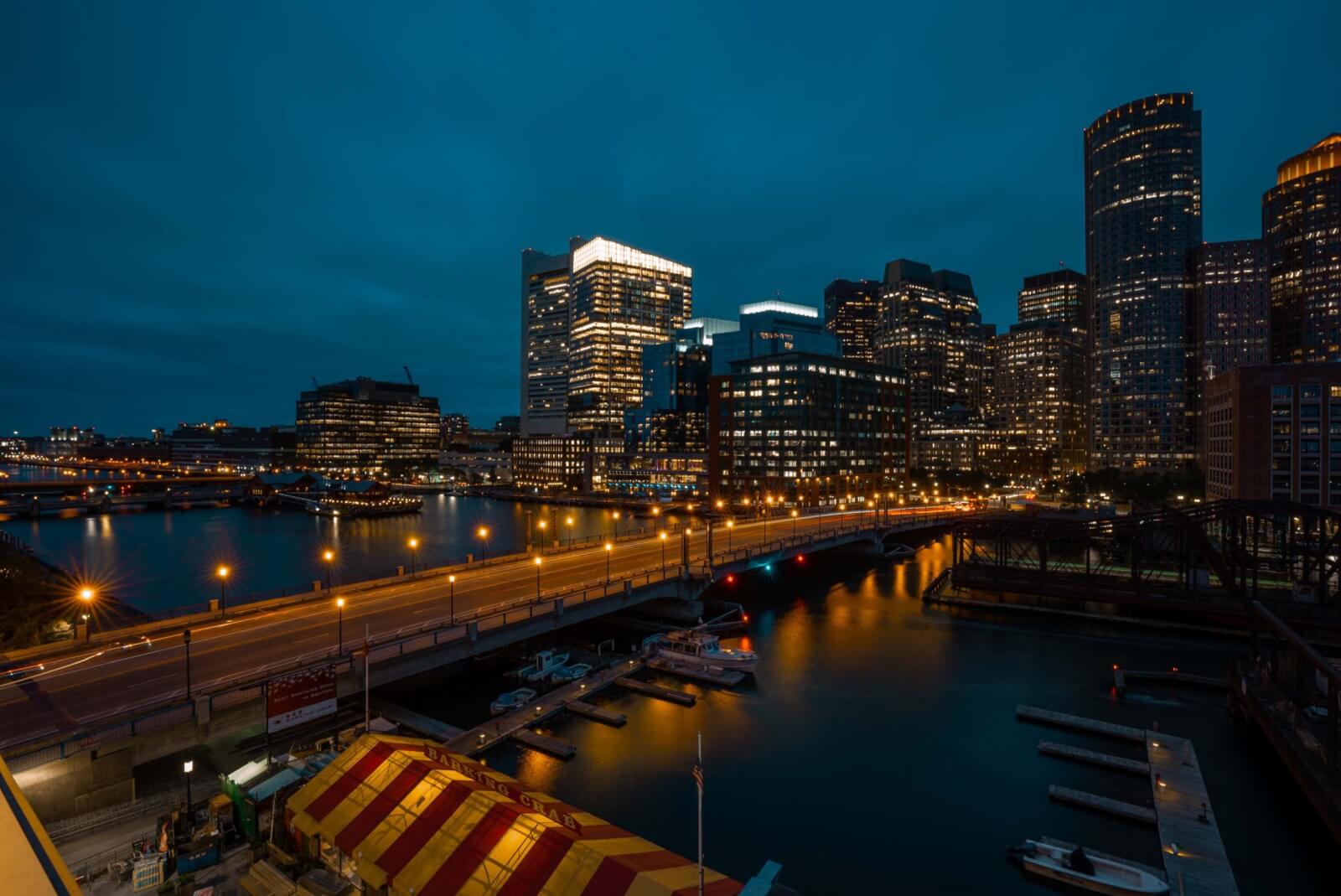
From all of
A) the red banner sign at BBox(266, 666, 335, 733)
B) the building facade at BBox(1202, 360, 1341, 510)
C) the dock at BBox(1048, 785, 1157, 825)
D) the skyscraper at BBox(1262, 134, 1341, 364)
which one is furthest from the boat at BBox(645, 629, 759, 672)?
the skyscraper at BBox(1262, 134, 1341, 364)

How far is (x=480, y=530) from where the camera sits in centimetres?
5669

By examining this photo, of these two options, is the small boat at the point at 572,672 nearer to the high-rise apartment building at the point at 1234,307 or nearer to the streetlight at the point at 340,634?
the streetlight at the point at 340,634

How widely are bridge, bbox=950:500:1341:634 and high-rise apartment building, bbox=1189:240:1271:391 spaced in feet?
454

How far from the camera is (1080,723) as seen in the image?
39.5m

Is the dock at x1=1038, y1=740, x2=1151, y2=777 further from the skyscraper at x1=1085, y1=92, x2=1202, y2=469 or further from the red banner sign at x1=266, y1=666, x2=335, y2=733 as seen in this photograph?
the skyscraper at x1=1085, y1=92, x2=1202, y2=469

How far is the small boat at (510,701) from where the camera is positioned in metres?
41.6

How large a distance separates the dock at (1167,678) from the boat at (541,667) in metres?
39.0

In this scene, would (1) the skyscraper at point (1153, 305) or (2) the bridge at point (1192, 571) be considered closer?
(2) the bridge at point (1192, 571)

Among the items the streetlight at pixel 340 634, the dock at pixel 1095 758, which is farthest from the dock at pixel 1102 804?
the streetlight at pixel 340 634

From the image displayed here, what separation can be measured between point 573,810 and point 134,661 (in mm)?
26094

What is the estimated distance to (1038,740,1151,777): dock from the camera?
34281 mm

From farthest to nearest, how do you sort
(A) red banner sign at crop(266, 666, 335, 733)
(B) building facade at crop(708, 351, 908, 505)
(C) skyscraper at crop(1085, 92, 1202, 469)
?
(C) skyscraper at crop(1085, 92, 1202, 469) < (B) building facade at crop(708, 351, 908, 505) < (A) red banner sign at crop(266, 666, 335, 733)

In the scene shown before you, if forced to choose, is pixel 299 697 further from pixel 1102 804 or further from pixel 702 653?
pixel 1102 804

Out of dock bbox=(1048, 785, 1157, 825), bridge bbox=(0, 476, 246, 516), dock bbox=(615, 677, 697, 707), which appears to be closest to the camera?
dock bbox=(1048, 785, 1157, 825)
